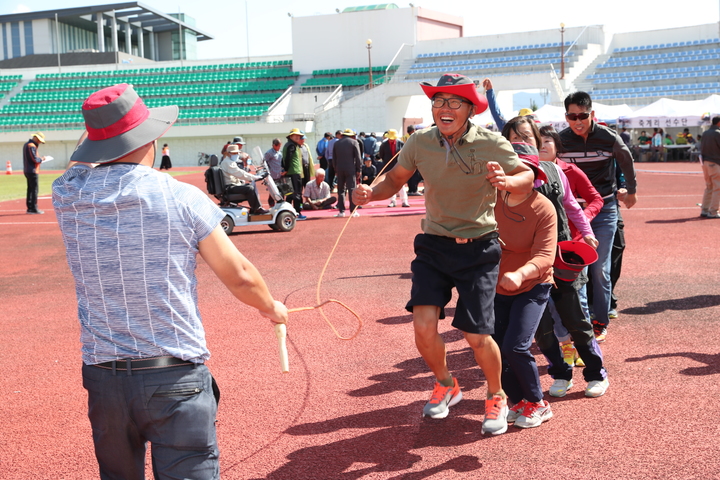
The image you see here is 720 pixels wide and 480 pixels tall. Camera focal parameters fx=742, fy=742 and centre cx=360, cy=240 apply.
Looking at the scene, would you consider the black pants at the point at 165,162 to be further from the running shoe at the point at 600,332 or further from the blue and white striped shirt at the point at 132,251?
the blue and white striped shirt at the point at 132,251

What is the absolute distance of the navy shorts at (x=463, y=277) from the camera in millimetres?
4184

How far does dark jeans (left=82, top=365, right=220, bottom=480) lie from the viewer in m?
2.49

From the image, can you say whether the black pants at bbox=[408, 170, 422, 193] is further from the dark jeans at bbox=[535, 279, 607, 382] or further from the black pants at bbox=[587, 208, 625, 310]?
the dark jeans at bbox=[535, 279, 607, 382]

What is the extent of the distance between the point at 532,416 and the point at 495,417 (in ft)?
0.84

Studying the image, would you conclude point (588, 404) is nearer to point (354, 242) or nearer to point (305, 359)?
point (305, 359)

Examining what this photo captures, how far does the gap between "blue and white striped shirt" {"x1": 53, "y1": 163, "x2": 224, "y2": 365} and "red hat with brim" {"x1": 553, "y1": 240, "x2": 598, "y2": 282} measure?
2735 mm

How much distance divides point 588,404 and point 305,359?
2261mm

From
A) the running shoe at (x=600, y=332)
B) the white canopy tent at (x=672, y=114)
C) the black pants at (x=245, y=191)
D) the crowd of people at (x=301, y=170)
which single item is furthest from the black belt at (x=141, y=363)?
the white canopy tent at (x=672, y=114)

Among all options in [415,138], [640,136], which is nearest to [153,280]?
[415,138]

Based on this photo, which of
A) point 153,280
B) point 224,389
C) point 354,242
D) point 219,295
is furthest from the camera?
point 354,242

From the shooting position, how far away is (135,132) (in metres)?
2.60

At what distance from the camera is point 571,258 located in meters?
4.73

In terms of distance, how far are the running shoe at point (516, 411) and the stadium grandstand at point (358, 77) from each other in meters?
37.7

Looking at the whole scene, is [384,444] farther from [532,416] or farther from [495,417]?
[532,416]
